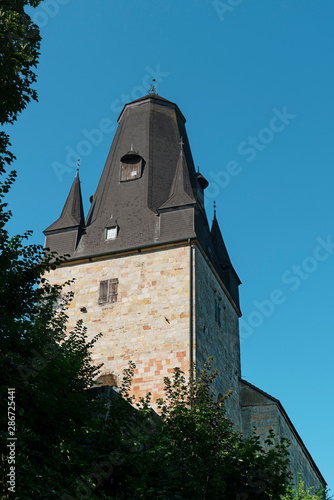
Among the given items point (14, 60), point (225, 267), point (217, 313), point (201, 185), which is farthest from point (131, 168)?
point (14, 60)

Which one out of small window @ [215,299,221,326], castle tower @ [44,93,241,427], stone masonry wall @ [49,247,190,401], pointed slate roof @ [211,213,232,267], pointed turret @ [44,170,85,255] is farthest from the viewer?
pointed slate roof @ [211,213,232,267]

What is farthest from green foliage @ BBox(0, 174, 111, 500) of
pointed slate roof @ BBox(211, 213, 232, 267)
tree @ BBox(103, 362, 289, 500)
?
pointed slate roof @ BBox(211, 213, 232, 267)

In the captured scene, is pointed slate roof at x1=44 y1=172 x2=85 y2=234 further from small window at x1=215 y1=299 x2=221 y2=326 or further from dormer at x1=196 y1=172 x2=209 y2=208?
small window at x1=215 y1=299 x2=221 y2=326

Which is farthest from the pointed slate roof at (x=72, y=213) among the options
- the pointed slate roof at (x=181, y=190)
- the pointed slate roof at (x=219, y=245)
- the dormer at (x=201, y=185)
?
the pointed slate roof at (x=219, y=245)

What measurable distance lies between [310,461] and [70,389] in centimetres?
1725

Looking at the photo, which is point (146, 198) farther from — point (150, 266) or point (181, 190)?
point (150, 266)

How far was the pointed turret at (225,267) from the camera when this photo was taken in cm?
2580

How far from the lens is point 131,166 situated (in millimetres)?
25469

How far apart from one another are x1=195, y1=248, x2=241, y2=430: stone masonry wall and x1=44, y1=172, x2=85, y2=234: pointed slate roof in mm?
4695

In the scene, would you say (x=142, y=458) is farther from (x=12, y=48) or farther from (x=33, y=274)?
(x=12, y=48)

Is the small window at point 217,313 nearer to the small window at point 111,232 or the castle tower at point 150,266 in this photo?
the castle tower at point 150,266

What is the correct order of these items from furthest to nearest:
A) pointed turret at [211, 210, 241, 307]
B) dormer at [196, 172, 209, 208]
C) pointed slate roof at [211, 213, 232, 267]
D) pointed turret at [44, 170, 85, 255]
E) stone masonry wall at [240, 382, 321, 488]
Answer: dormer at [196, 172, 209, 208] < pointed slate roof at [211, 213, 232, 267] < pointed turret at [211, 210, 241, 307] < pointed turret at [44, 170, 85, 255] < stone masonry wall at [240, 382, 321, 488]

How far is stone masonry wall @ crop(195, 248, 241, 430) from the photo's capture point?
21.5 meters

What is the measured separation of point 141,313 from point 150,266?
1.62m
